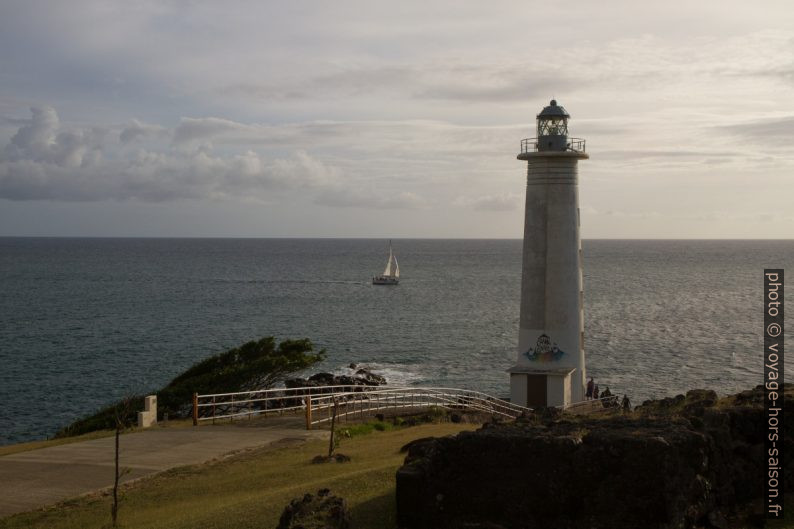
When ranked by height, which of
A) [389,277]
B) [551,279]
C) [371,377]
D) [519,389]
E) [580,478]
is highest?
[551,279]

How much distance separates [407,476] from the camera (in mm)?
10633

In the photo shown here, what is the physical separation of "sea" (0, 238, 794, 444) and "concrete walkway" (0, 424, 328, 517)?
1841 centimetres

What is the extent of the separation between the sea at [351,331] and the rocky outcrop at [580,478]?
94.1 ft

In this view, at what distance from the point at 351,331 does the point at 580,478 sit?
60465mm

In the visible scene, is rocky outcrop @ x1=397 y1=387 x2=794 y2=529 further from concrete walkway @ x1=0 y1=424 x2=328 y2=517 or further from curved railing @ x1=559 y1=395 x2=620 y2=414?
curved railing @ x1=559 y1=395 x2=620 y2=414

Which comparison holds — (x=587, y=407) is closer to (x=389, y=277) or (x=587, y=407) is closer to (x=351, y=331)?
(x=351, y=331)

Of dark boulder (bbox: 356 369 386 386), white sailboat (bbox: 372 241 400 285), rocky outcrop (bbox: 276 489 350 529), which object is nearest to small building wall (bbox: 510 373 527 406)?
dark boulder (bbox: 356 369 386 386)

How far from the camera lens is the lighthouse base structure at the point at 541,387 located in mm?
28609

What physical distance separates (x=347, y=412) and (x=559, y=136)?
13470 mm

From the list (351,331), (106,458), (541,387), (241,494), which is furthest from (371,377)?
(241,494)

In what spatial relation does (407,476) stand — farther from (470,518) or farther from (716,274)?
(716,274)

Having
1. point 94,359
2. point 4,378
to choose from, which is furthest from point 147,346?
point 4,378

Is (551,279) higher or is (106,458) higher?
(551,279)

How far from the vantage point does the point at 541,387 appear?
2883cm
